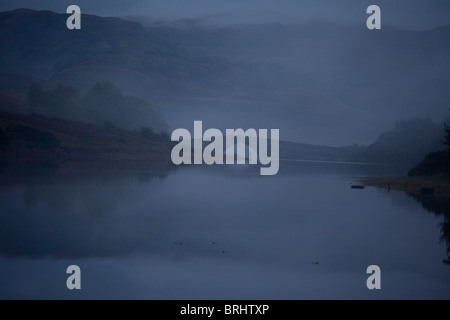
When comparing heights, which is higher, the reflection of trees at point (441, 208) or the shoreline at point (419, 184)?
the shoreline at point (419, 184)

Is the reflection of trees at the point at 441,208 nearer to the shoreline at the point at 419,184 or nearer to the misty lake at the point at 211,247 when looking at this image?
the misty lake at the point at 211,247

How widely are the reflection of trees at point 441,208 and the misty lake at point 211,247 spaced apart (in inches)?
5.7

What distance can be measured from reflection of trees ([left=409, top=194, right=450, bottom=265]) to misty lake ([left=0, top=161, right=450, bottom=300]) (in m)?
0.15

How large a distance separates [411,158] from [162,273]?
457 ft

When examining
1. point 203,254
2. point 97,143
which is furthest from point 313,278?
point 97,143

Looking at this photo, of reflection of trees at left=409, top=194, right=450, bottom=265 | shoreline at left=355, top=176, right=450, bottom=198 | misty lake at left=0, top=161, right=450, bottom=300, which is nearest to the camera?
misty lake at left=0, top=161, right=450, bottom=300

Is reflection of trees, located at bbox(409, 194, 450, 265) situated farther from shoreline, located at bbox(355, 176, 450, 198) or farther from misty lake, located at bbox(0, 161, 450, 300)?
shoreline, located at bbox(355, 176, 450, 198)

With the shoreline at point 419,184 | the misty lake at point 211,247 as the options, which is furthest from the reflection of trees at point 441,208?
the shoreline at point 419,184

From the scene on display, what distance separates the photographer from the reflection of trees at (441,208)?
24.3 metres

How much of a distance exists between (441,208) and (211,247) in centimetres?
2177

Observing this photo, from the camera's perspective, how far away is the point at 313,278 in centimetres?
1648

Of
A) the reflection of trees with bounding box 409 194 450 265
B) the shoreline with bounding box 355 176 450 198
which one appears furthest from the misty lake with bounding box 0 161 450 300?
the shoreline with bounding box 355 176 450 198

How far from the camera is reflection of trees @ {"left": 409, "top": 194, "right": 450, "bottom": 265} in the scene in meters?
24.3

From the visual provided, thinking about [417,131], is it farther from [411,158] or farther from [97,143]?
[97,143]
